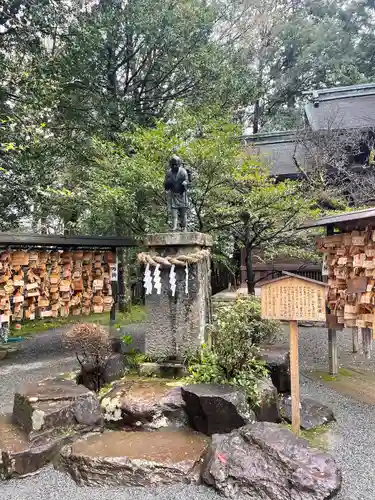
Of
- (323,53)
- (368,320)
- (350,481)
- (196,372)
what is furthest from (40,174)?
(323,53)

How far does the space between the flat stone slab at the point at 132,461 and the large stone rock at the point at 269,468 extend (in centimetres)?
22

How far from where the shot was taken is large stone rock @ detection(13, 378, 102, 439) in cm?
345

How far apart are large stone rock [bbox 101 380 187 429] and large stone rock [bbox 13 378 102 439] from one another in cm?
19

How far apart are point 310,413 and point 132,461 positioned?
7.32 ft

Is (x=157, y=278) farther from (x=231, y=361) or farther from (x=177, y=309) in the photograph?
(x=231, y=361)

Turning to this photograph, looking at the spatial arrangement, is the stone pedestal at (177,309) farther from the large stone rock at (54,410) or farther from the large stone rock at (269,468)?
the large stone rock at (269,468)

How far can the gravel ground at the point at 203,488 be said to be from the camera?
289 centimetres

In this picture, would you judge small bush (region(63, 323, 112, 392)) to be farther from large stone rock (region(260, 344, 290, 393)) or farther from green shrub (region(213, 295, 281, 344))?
large stone rock (region(260, 344, 290, 393))

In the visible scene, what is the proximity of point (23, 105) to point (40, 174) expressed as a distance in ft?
5.06

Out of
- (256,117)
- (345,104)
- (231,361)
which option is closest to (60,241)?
(231,361)

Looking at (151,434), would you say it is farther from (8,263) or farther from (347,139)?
(347,139)

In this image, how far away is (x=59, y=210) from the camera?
11539 millimetres

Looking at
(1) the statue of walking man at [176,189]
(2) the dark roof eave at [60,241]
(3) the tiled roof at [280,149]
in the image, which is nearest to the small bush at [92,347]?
(1) the statue of walking man at [176,189]

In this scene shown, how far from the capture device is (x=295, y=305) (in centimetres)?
377
